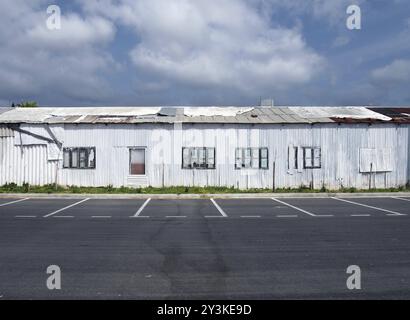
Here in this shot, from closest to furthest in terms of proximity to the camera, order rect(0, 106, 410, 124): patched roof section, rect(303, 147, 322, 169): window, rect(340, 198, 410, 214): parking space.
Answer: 1. rect(340, 198, 410, 214): parking space
2. rect(303, 147, 322, 169): window
3. rect(0, 106, 410, 124): patched roof section

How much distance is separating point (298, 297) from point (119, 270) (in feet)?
9.91

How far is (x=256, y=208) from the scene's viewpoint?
16.3 meters

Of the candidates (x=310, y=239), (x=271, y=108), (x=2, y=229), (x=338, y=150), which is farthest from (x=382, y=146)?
(x=2, y=229)

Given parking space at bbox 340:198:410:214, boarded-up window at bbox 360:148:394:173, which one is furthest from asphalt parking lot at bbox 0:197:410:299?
boarded-up window at bbox 360:148:394:173

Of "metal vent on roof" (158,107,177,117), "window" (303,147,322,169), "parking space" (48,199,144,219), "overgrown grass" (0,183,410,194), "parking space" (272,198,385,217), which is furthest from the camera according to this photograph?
"metal vent on roof" (158,107,177,117)

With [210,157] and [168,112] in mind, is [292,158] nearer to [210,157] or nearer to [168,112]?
[210,157]

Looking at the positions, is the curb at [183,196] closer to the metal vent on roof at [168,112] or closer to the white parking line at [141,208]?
the white parking line at [141,208]

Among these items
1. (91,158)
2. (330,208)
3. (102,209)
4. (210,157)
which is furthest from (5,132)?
(330,208)

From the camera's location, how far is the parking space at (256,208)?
14368 millimetres

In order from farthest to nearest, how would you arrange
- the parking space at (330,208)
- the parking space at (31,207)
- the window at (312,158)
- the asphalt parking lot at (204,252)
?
the window at (312,158) → the parking space at (330,208) → the parking space at (31,207) → the asphalt parking lot at (204,252)

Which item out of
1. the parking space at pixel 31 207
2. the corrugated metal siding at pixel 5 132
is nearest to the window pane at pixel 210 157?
the parking space at pixel 31 207

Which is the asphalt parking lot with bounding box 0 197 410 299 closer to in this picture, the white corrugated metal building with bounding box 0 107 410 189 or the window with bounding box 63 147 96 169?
the white corrugated metal building with bounding box 0 107 410 189

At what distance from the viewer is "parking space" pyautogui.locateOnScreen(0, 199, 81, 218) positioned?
47.5ft

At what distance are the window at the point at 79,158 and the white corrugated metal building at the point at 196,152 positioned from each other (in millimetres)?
56
